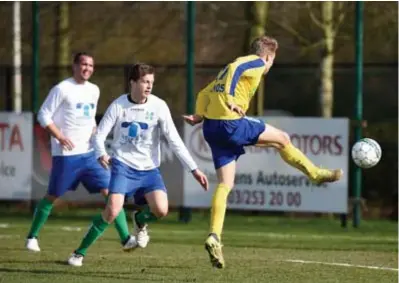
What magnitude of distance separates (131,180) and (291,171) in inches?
231

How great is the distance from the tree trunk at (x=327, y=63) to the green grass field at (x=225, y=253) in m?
2.83

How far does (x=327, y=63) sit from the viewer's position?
787 inches

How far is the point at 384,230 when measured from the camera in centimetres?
1636

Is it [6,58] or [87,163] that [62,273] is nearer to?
[87,163]

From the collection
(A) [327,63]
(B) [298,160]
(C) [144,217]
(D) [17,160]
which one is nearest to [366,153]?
(B) [298,160]

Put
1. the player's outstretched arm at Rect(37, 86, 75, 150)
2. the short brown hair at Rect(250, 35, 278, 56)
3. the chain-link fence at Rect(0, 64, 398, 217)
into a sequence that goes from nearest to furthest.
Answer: the short brown hair at Rect(250, 35, 278, 56) < the player's outstretched arm at Rect(37, 86, 75, 150) < the chain-link fence at Rect(0, 64, 398, 217)

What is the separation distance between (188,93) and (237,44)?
17.2 ft

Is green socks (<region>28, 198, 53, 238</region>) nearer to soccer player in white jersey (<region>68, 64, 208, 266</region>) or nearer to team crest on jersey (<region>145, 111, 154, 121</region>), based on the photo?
soccer player in white jersey (<region>68, 64, 208, 266</region>)

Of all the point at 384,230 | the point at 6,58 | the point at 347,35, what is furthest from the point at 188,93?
the point at 6,58

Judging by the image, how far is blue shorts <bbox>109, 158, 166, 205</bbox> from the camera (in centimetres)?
1100

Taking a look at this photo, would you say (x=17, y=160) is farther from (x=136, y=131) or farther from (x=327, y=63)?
(x=136, y=131)

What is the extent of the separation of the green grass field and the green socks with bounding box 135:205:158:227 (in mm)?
383

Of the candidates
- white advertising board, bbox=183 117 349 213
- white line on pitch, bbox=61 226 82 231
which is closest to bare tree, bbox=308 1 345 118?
white advertising board, bbox=183 117 349 213

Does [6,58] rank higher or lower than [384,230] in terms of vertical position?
higher
